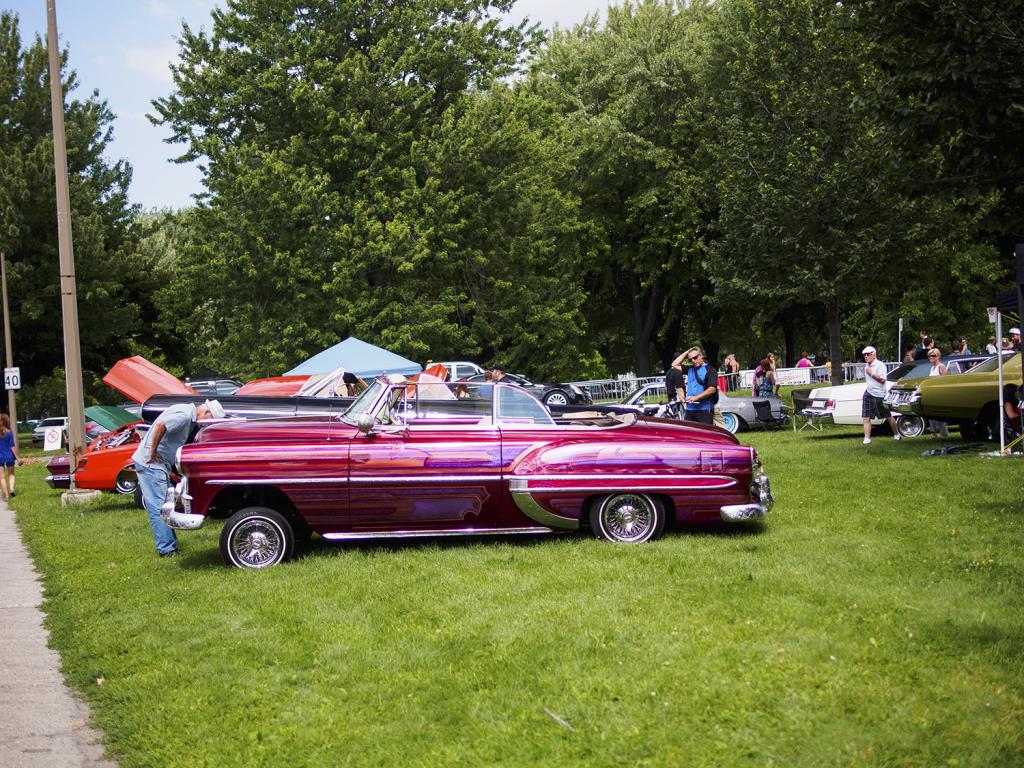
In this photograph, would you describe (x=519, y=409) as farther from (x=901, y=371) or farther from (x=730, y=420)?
(x=901, y=371)

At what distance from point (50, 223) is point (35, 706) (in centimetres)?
3829

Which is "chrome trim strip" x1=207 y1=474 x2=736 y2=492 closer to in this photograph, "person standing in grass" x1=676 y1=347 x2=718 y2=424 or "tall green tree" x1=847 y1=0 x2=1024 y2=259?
"person standing in grass" x1=676 y1=347 x2=718 y2=424

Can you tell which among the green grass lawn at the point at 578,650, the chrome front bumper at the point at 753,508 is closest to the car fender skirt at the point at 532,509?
the green grass lawn at the point at 578,650

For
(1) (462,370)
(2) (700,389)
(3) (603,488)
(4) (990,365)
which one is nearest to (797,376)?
(1) (462,370)

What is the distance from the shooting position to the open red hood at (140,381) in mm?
16766

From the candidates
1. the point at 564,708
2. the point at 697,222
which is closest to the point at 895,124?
the point at 564,708

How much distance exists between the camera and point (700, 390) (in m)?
15.5

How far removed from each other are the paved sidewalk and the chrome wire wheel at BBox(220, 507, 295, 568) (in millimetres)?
1679

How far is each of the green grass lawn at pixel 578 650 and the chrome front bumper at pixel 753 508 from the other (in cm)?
21

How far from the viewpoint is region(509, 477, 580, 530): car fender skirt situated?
392 inches

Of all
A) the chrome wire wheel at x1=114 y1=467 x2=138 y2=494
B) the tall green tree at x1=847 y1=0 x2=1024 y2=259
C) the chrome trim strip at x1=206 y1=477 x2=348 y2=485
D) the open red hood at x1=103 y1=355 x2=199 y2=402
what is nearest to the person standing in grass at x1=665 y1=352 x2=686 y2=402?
the tall green tree at x1=847 y1=0 x2=1024 y2=259

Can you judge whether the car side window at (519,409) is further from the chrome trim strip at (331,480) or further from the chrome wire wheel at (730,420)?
the chrome wire wheel at (730,420)

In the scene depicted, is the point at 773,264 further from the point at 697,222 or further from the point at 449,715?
the point at 449,715

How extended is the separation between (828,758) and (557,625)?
2.52m
